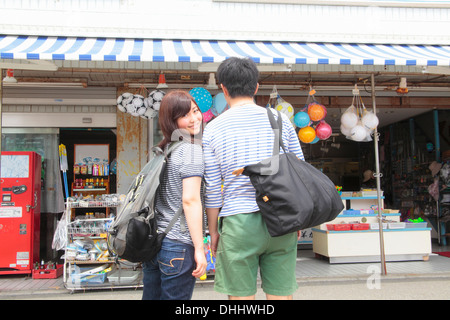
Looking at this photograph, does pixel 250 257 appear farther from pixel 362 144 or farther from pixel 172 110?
pixel 362 144

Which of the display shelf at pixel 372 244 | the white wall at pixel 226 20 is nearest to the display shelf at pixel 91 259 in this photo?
the white wall at pixel 226 20

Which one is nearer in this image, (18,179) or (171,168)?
(171,168)

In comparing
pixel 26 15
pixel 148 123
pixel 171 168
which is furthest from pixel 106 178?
pixel 171 168

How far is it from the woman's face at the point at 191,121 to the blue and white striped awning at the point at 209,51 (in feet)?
8.77

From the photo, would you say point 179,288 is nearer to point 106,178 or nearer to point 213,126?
point 213,126

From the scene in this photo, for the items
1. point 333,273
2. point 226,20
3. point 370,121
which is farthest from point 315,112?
point 333,273

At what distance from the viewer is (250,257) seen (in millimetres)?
2193

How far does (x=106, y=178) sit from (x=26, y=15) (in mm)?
3174

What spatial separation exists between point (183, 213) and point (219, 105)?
4507mm

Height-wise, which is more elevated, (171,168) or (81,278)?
(171,168)

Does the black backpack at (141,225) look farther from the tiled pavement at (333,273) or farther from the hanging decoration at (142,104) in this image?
the hanging decoration at (142,104)

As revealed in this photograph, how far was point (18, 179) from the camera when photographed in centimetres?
701

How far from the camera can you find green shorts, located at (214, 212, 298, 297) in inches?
85.7

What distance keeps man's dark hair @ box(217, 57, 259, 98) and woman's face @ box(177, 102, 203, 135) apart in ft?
0.89
